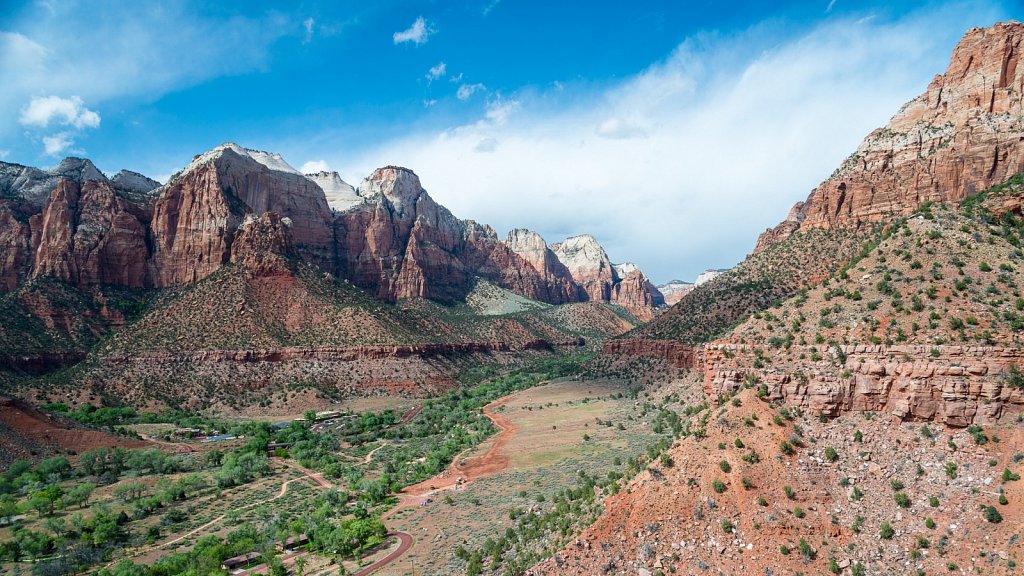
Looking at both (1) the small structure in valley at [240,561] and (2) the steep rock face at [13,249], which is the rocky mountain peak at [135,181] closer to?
(2) the steep rock face at [13,249]

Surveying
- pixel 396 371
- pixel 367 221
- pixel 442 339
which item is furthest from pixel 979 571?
pixel 367 221

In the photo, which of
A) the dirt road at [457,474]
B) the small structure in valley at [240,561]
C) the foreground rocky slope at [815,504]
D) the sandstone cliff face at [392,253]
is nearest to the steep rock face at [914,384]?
the foreground rocky slope at [815,504]

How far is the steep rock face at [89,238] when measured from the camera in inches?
4099

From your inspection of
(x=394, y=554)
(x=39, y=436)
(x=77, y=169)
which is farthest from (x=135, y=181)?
(x=394, y=554)

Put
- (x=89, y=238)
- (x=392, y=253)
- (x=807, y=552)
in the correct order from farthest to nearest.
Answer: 1. (x=392, y=253)
2. (x=89, y=238)
3. (x=807, y=552)

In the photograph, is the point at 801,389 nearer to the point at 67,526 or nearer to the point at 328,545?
the point at 328,545

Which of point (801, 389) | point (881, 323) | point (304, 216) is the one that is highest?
point (304, 216)

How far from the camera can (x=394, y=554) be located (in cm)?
2864

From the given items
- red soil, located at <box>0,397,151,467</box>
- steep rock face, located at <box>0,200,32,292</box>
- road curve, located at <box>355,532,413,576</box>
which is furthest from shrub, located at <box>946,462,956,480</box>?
steep rock face, located at <box>0,200,32,292</box>

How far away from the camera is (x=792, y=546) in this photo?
1662 cm

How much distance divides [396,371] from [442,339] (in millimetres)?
24874

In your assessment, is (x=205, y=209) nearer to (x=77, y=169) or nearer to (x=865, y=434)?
(x=77, y=169)

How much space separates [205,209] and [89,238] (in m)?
21.4

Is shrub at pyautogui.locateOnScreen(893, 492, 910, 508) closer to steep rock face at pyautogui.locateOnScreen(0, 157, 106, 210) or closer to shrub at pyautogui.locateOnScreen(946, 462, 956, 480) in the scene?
shrub at pyautogui.locateOnScreen(946, 462, 956, 480)
